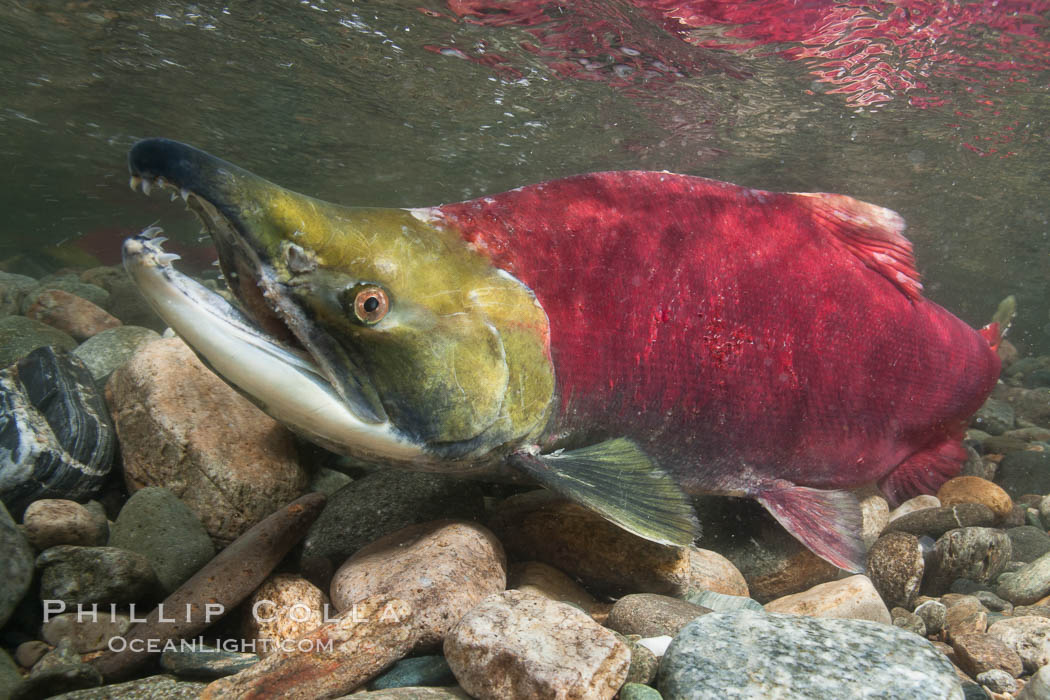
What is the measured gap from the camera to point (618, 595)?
283 centimetres

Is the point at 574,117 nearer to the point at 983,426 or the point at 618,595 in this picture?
the point at 983,426

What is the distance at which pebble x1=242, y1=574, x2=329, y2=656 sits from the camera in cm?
222

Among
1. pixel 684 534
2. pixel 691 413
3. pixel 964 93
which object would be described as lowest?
pixel 684 534

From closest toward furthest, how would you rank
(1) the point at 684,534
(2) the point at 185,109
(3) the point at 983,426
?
(1) the point at 684,534
(3) the point at 983,426
(2) the point at 185,109

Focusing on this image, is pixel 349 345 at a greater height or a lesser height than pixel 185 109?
greater

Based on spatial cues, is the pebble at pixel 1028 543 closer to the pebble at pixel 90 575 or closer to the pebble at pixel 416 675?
the pebble at pixel 416 675

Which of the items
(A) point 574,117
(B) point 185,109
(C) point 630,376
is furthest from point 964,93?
(B) point 185,109

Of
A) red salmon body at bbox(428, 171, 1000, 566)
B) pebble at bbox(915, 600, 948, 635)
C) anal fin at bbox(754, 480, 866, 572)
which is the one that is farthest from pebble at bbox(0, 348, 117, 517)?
pebble at bbox(915, 600, 948, 635)

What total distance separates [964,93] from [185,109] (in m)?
18.8

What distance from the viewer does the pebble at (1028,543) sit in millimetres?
3801

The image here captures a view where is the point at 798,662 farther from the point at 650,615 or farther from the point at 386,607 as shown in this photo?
the point at 386,607

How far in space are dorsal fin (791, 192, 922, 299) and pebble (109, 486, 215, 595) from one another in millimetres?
3665

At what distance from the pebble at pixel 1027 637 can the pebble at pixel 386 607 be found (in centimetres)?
224

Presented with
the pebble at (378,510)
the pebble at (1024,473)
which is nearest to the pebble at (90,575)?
the pebble at (378,510)
